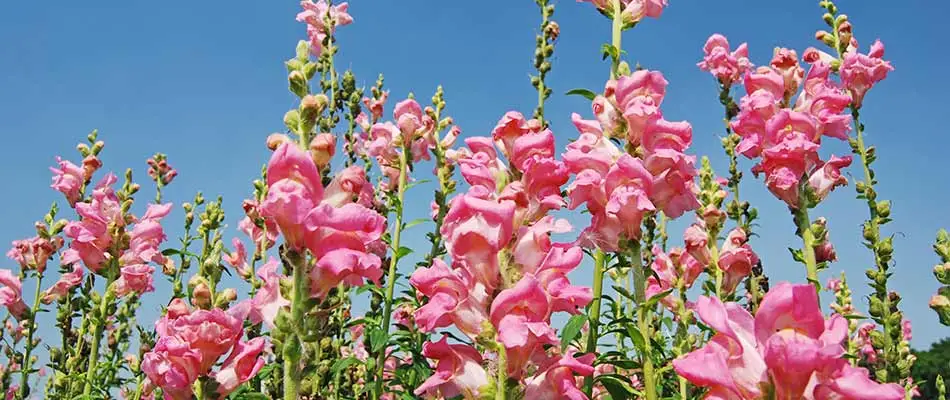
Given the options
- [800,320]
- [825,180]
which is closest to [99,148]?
[825,180]

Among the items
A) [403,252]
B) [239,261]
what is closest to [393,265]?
[403,252]

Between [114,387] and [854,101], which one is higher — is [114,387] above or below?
below

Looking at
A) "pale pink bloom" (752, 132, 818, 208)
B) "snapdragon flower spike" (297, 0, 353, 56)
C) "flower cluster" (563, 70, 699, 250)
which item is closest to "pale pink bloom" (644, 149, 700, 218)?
"flower cluster" (563, 70, 699, 250)

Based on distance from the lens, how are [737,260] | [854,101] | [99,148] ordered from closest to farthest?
[737,260]
[854,101]
[99,148]

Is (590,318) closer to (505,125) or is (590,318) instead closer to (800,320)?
(505,125)

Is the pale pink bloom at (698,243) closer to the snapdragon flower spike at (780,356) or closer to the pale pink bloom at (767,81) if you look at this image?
the pale pink bloom at (767,81)

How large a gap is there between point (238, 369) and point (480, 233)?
1175 millimetres

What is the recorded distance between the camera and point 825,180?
3910 millimetres

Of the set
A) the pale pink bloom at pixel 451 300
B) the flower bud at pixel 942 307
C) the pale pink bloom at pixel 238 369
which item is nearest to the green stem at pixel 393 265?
the pale pink bloom at pixel 238 369

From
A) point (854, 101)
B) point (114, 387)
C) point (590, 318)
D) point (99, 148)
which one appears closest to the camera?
point (590, 318)

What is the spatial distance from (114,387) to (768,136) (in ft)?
16.1

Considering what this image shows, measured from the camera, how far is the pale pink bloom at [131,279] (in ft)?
15.7

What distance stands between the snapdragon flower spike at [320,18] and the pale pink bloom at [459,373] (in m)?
4.76

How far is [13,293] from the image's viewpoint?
5969 mm
